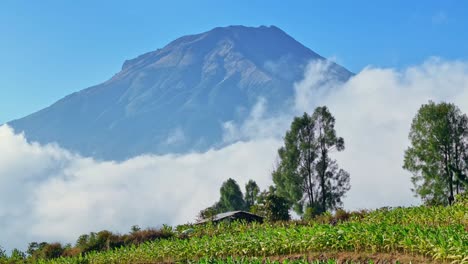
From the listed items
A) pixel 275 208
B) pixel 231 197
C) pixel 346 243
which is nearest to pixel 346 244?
pixel 346 243

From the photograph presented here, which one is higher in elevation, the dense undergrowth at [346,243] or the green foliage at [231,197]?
the green foliage at [231,197]

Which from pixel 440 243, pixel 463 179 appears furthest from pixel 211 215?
pixel 440 243

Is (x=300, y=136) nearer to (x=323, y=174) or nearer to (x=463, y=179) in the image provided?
(x=323, y=174)

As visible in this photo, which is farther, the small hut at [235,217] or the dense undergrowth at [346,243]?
the small hut at [235,217]

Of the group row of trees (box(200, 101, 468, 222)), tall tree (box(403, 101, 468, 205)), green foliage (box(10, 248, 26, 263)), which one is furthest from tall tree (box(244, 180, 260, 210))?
green foliage (box(10, 248, 26, 263))

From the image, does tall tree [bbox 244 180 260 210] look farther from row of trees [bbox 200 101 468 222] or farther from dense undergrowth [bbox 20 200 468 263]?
dense undergrowth [bbox 20 200 468 263]

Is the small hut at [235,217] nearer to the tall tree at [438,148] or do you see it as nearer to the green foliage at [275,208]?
the green foliage at [275,208]

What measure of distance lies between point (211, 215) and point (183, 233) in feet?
33.6

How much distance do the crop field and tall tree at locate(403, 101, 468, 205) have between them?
25710 millimetres

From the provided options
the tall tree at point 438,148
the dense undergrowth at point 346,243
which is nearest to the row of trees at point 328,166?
the tall tree at point 438,148

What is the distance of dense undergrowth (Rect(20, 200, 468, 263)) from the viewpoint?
14.9 metres

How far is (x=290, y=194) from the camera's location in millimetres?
60094

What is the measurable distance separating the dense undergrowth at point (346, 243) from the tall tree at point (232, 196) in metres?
47.0

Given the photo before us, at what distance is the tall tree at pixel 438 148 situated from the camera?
170 ft
